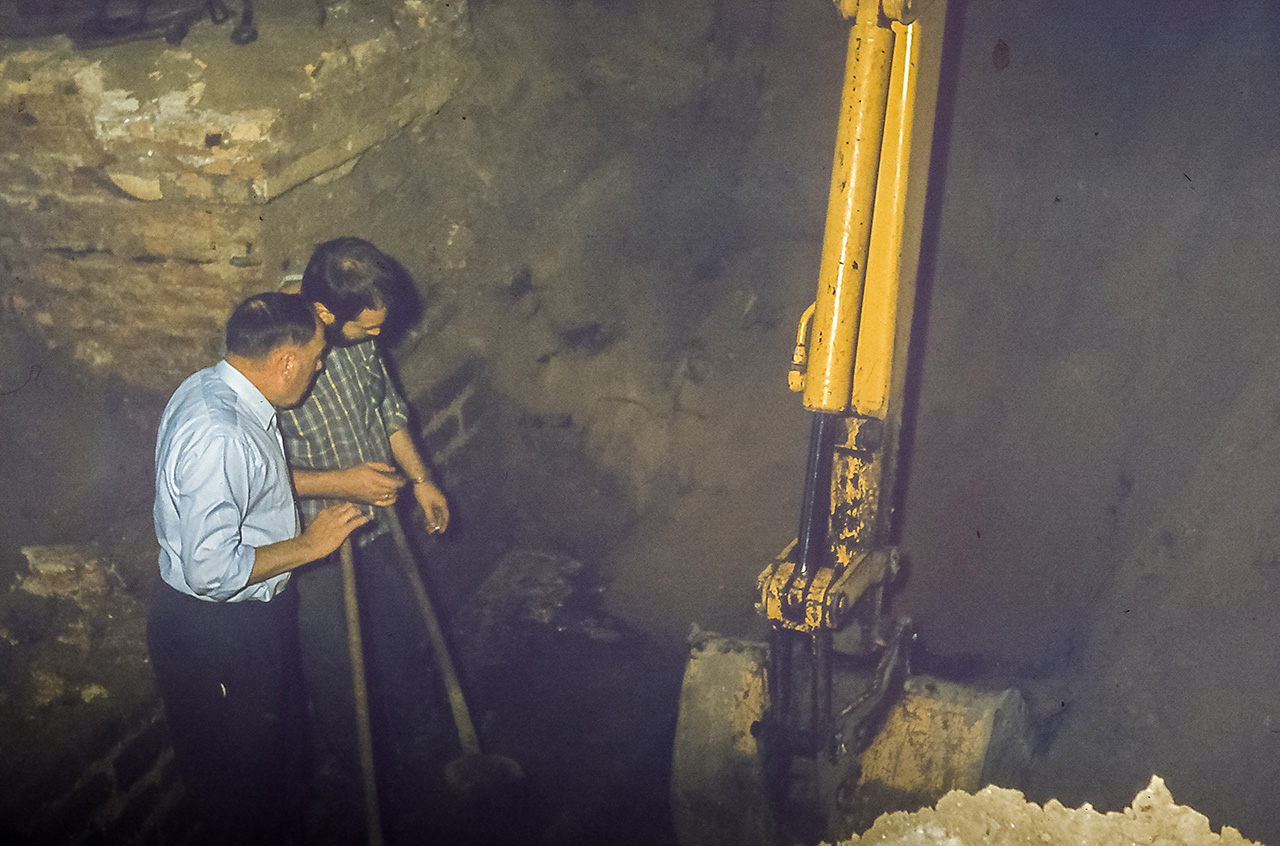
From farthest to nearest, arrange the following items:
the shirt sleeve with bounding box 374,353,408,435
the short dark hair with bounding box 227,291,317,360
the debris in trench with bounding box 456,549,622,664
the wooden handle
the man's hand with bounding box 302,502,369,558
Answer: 1. the debris in trench with bounding box 456,549,622,664
2. the shirt sleeve with bounding box 374,353,408,435
3. the wooden handle
4. the man's hand with bounding box 302,502,369,558
5. the short dark hair with bounding box 227,291,317,360

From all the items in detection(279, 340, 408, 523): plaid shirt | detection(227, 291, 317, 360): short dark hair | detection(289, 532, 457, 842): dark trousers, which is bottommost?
detection(289, 532, 457, 842): dark trousers

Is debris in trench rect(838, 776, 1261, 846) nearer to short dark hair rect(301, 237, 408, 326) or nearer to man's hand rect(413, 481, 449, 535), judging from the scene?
man's hand rect(413, 481, 449, 535)

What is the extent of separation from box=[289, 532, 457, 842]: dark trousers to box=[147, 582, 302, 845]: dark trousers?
18 centimetres

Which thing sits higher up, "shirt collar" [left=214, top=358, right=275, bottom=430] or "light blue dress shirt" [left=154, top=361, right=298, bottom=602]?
"shirt collar" [left=214, top=358, right=275, bottom=430]

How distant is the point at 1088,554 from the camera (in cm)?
388

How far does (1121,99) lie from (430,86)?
280 centimetres

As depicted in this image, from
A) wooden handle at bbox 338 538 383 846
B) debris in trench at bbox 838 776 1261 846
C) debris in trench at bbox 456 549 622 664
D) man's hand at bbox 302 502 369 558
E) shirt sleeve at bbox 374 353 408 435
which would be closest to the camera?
man's hand at bbox 302 502 369 558

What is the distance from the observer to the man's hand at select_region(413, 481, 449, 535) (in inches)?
142

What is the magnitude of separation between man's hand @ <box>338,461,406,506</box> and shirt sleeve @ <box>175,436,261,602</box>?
1.67ft

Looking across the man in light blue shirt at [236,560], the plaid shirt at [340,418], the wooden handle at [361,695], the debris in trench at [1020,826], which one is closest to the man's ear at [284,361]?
the man in light blue shirt at [236,560]

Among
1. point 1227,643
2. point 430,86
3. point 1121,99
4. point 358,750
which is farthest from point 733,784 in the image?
point 1121,99

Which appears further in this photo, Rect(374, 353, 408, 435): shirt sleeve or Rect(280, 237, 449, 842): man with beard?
Rect(374, 353, 408, 435): shirt sleeve

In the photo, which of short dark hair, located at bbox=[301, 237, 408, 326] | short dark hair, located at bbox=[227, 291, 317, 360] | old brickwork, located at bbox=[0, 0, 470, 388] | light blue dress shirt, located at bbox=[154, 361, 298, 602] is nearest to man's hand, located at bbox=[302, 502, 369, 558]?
light blue dress shirt, located at bbox=[154, 361, 298, 602]

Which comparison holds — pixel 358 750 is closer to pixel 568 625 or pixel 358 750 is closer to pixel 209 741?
pixel 209 741
